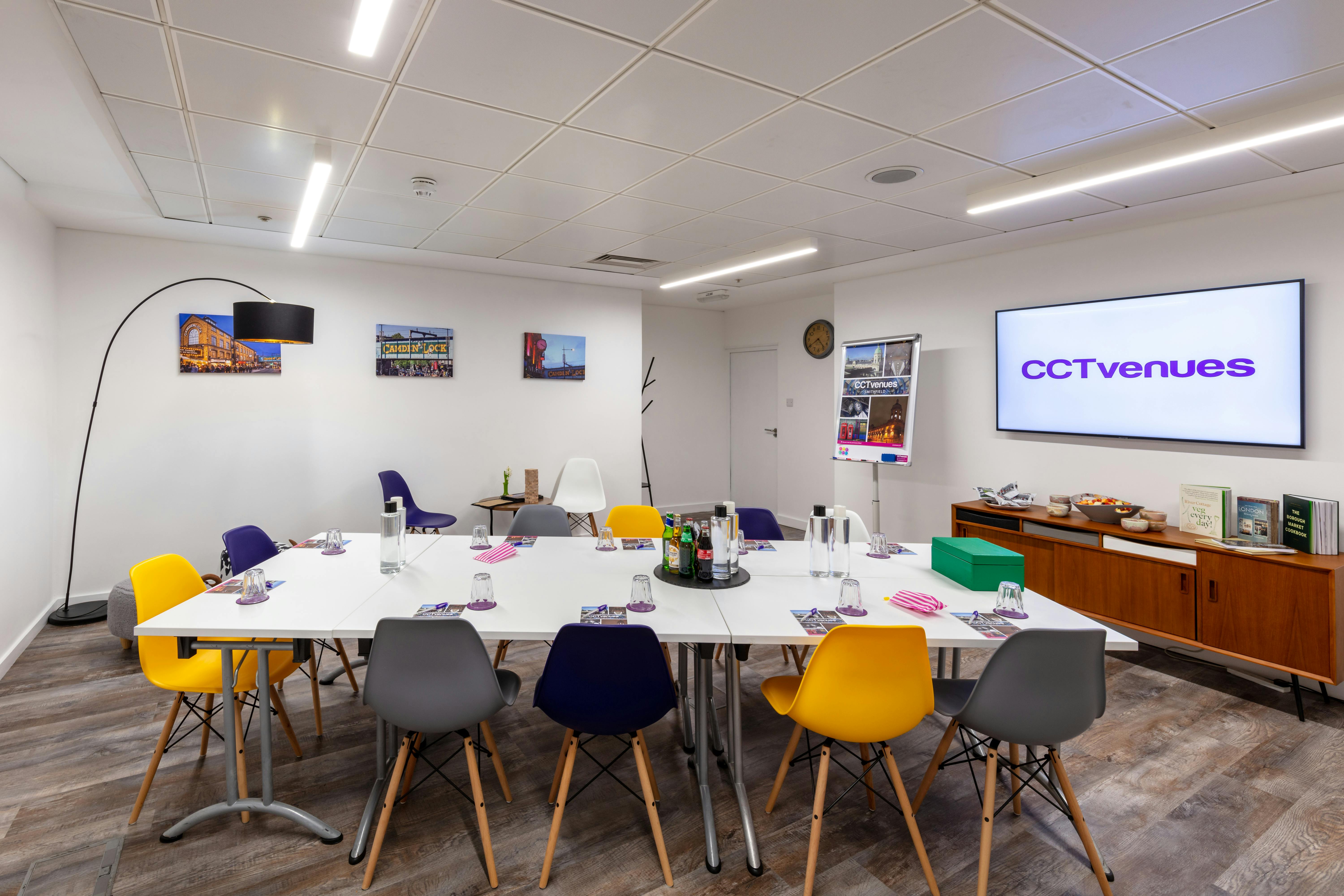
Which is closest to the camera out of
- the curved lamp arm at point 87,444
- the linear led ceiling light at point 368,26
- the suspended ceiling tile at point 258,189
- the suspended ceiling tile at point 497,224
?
the linear led ceiling light at point 368,26

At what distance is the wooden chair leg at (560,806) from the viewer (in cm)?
212

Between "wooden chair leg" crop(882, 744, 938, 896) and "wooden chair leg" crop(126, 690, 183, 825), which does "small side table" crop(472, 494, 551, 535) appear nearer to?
"wooden chair leg" crop(126, 690, 183, 825)

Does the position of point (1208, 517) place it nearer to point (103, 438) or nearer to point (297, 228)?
point (297, 228)

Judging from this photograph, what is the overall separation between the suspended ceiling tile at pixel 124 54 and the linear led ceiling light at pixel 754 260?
359cm

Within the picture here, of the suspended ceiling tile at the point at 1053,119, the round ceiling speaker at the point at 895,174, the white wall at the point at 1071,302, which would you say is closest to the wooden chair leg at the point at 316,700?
the round ceiling speaker at the point at 895,174

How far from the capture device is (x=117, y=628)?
3902 mm

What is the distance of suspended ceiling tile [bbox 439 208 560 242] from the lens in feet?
13.6

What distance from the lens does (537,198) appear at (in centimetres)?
379

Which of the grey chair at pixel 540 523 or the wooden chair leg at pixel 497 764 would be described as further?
the grey chair at pixel 540 523

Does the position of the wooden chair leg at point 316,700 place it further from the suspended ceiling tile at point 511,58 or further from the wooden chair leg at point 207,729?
the suspended ceiling tile at point 511,58

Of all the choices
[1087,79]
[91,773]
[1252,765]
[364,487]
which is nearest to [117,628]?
[91,773]

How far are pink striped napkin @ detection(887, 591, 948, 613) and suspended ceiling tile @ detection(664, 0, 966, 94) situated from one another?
192 centimetres

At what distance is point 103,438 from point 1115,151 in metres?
6.61

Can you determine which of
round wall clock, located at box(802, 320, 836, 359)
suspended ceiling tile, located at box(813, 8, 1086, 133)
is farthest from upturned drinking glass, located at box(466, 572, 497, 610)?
round wall clock, located at box(802, 320, 836, 359)
